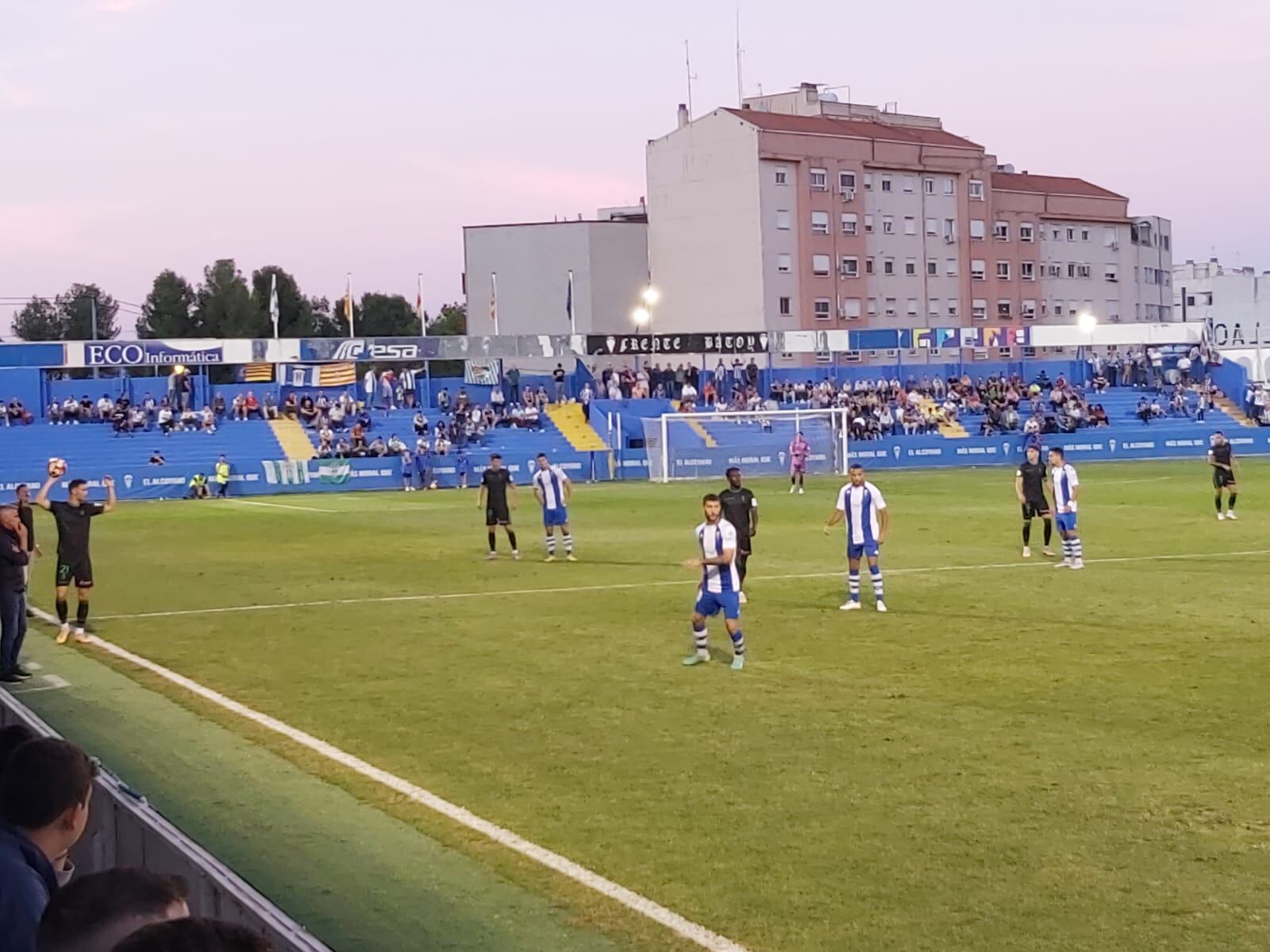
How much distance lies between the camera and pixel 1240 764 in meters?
11.3

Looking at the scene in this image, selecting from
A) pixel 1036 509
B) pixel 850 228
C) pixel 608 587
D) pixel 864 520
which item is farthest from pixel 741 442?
pixel 864 520

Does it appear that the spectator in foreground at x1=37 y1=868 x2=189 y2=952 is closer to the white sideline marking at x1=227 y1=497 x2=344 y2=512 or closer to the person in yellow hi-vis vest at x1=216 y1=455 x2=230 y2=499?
the white sideline marking at x1=227 y1=497 x2=344 y2=512

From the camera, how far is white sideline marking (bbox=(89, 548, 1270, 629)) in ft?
74.5

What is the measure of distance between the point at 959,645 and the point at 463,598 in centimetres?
859

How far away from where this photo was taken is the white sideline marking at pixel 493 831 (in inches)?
321

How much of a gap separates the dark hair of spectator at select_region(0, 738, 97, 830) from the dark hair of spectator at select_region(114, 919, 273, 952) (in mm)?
1672

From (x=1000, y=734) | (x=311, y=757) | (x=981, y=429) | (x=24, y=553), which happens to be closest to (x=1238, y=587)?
(x=1000, y=734)

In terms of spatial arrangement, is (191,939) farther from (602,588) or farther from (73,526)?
(602,588)

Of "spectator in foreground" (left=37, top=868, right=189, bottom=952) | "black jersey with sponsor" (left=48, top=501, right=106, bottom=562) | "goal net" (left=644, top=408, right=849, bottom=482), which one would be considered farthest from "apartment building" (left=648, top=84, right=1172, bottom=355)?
"spectator in foreground" (left=37, top=868, right=189, bottom=952)

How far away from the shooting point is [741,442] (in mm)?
62375

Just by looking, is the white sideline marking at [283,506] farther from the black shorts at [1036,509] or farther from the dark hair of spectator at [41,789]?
the dark hair of spectator at [41,789]

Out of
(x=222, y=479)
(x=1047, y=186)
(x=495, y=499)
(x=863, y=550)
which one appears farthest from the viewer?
(x=1047, y=186)

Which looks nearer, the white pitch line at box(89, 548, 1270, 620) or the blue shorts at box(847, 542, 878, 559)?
the blue shorts at box(847, 542, 878, 559)

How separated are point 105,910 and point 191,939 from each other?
1.88 feet
